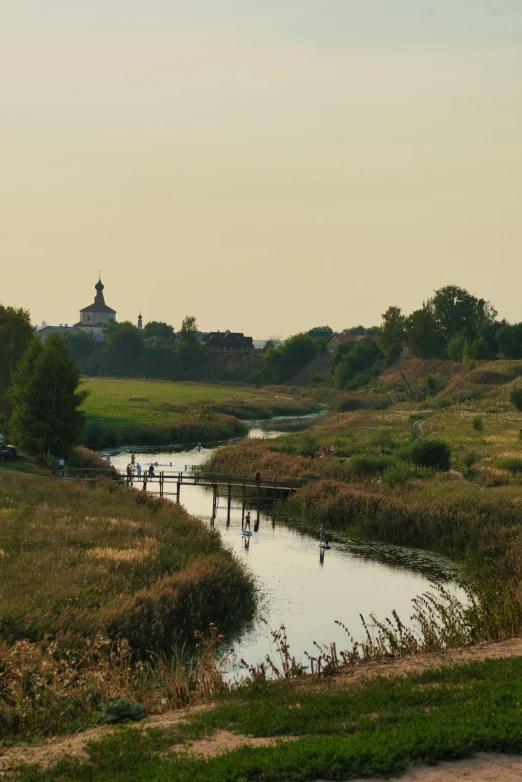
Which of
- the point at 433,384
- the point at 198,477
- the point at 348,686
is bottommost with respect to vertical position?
the point at 348,686

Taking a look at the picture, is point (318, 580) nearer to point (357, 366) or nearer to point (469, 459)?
point (469, 459)

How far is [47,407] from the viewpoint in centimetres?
6325

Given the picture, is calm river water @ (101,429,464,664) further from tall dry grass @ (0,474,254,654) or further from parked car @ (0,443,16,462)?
parked car @ (0,443,16,462)

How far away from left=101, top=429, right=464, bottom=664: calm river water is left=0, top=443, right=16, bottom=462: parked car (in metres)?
18.8

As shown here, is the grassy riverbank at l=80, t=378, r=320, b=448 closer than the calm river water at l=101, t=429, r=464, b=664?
No

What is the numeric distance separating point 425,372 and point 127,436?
70.9 meters

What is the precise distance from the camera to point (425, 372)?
477 feet

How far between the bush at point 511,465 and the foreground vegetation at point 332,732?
39.4 metres

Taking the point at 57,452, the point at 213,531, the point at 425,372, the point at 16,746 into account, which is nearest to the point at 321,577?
the point at 213,531

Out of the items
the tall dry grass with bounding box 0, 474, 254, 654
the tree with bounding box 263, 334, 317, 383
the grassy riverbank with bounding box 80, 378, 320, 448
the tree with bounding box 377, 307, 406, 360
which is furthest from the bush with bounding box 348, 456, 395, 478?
the tree with bounding box 263, 334, 317, 383

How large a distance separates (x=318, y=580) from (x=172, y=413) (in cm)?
7067

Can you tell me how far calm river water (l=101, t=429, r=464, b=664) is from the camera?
94.5 ft

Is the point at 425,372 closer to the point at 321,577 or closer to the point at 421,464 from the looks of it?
the point at 421,464

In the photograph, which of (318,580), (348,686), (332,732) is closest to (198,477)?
(318,580)
